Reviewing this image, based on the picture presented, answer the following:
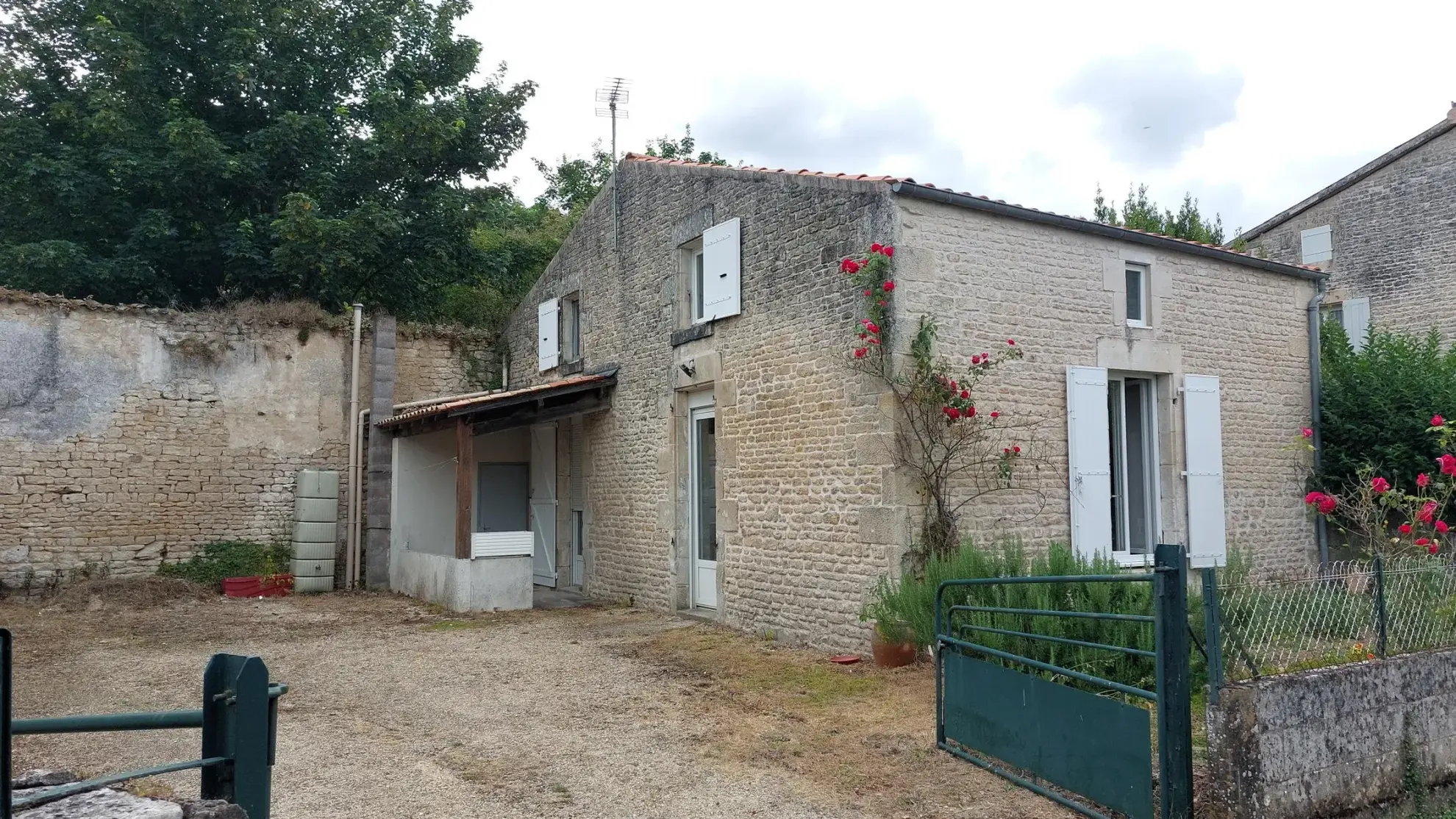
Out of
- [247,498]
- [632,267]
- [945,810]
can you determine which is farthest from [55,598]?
[945,810]

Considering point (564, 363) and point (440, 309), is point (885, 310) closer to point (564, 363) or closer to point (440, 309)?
point (564, 363)

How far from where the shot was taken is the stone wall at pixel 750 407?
24.9ft

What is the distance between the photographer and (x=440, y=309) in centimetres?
1627

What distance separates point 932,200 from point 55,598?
9.91 metres

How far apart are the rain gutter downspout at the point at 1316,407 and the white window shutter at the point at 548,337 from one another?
8.37m

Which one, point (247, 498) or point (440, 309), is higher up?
point (440, 309)

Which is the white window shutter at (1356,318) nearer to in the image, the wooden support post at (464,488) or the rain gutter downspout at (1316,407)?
the rain gutter downspout at (1316,407)

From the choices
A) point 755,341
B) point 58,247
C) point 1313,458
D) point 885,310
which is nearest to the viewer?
point 885,310

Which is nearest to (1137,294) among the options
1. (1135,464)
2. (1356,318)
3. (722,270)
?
(1135,464)

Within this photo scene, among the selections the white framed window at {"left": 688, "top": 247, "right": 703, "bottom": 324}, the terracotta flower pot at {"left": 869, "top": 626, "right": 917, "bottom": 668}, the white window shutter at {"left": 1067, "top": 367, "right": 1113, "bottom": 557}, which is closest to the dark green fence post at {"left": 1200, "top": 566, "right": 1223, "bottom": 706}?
the terracotta flower pot at {"left": 869, "top": 626, "right": 917, "bottom": 668}

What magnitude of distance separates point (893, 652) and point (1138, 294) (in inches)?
163

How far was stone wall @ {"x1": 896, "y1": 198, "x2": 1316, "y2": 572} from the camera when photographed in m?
7.58

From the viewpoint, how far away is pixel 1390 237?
14.1 meters

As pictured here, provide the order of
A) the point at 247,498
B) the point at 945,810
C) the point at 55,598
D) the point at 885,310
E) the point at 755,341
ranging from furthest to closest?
the point at 247,498, the point at 55,598, the point at 755,341, the point at 885,310, the point at 945,810
